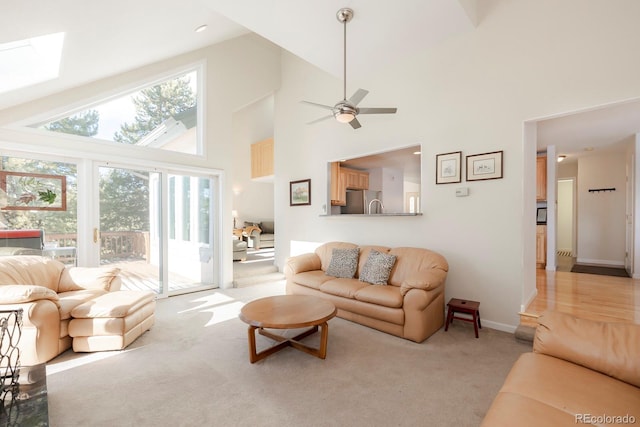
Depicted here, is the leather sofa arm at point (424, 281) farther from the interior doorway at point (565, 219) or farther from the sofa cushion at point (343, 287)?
the interior doorway at point (565, 219)

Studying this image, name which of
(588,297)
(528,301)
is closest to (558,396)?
(528,301)

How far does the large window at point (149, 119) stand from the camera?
12.7 feet

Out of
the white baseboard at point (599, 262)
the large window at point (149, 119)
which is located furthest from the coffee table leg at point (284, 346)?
the white baseboard at point (599, 262)

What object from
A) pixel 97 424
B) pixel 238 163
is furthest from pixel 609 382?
pixel 238 163

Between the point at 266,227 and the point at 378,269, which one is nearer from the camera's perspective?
the point at 378,269

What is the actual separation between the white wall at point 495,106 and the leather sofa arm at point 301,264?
85 cm

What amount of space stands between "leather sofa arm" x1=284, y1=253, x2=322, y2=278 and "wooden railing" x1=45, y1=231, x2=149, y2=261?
88.4 inches

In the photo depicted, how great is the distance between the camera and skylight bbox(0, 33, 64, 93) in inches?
104

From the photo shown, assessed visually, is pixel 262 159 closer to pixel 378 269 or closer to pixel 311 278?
pixel 311 278

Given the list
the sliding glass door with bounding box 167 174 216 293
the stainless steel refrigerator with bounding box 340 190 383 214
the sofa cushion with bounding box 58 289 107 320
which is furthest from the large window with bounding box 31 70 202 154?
the stainless steel refrigerator with bounding box 340 190 383 214

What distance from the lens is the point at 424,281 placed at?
303 cm

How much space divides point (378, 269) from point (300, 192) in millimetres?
2531

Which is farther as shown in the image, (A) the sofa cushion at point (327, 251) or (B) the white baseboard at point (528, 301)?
(A) the sofa cushion at point (327, 251)

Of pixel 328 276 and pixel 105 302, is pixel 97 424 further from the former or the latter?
pixel 328 276
